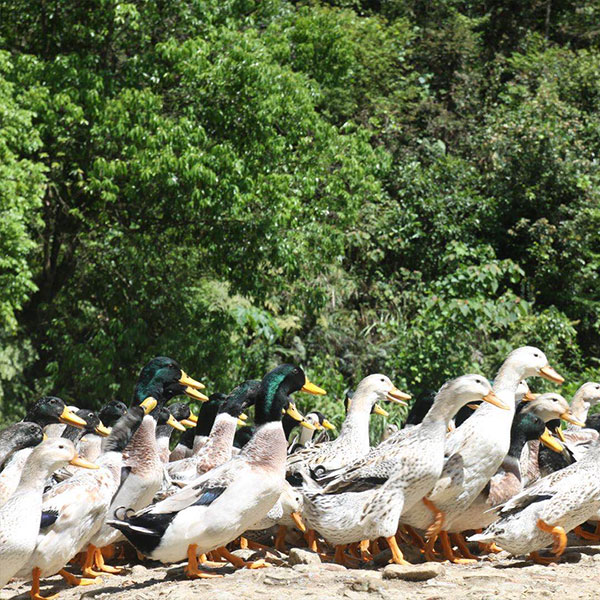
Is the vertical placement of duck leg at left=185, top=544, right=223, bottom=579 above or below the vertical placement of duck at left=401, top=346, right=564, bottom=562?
below

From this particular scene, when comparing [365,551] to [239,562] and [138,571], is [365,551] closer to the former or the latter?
[239,562]

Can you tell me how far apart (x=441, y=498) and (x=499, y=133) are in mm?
15575

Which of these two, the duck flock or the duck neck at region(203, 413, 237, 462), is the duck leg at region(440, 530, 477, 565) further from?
the duck neck at region(203, 413, 237, 462)

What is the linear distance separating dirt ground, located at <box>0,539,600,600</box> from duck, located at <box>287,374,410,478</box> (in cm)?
143

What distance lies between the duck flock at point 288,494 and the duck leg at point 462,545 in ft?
0.05

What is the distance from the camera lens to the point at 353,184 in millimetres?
15781

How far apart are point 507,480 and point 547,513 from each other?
0.88 m

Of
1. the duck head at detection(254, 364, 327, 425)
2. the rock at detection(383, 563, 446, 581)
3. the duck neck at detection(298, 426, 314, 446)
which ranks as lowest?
the duck neck at detection(298, 426, 314, 446)

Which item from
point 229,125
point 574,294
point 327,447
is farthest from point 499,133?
point 327,447

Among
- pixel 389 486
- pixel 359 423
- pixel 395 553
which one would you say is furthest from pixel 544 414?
pixel 395 553

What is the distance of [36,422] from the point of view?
769 cm

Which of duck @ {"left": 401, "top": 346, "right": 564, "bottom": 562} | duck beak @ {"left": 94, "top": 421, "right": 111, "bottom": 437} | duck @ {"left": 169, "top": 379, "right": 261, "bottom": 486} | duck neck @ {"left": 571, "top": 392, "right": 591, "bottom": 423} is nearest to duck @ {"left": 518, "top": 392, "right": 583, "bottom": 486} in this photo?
duck @ {"left": 401, "top": 346, "right": 564, "bottom": 562}

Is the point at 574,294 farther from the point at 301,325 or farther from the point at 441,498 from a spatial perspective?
the point at 441,498

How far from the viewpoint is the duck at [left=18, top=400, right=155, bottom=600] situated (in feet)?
20.2
